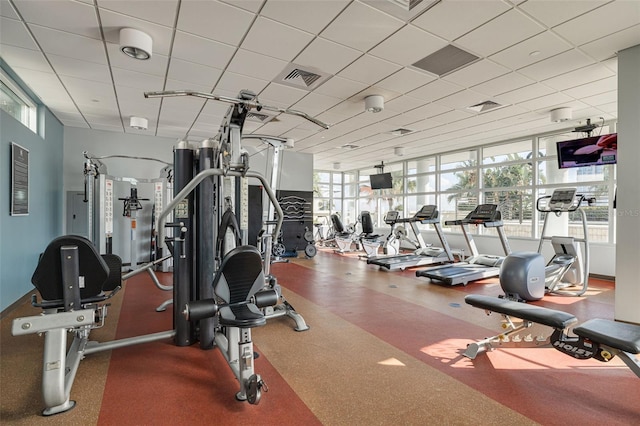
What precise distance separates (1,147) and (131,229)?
10.6ft

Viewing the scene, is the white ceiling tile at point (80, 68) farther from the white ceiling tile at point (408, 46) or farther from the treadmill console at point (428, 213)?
the treadmill console at point (428, 213)

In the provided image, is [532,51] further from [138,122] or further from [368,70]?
[138,122]

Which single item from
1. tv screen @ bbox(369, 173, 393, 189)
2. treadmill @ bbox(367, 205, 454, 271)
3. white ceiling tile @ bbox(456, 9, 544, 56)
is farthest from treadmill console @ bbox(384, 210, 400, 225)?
white ceiling tile @ bbox(456, 9, 544, 56)

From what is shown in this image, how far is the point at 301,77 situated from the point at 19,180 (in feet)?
12.5

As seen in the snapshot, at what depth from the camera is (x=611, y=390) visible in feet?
7.27

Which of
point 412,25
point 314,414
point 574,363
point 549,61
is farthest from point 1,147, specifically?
point 549,61

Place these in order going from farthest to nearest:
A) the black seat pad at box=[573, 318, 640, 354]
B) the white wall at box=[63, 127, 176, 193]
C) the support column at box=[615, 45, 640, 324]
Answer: the white wall at box=[63, 127, 176, 193] → the support column at box=[615, 45, 640, 324] → the black seat pad at box=[573, 318, 640, 354]

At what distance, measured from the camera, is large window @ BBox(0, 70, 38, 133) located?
391cm

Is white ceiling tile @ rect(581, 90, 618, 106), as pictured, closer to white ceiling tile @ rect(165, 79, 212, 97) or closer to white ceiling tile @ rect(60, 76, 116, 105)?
white ceiling tile @ rect(165, 79, 212, 97)

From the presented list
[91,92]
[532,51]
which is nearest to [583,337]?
[532,51]

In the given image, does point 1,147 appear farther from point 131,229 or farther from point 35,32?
point 131,229

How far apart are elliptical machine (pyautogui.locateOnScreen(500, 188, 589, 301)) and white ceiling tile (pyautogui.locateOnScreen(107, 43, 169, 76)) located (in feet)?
15.6

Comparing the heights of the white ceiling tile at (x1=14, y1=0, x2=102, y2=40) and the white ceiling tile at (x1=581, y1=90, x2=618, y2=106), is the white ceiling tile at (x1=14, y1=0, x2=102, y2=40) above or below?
below

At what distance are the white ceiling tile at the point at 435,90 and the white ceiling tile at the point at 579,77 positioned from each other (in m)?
1.18
